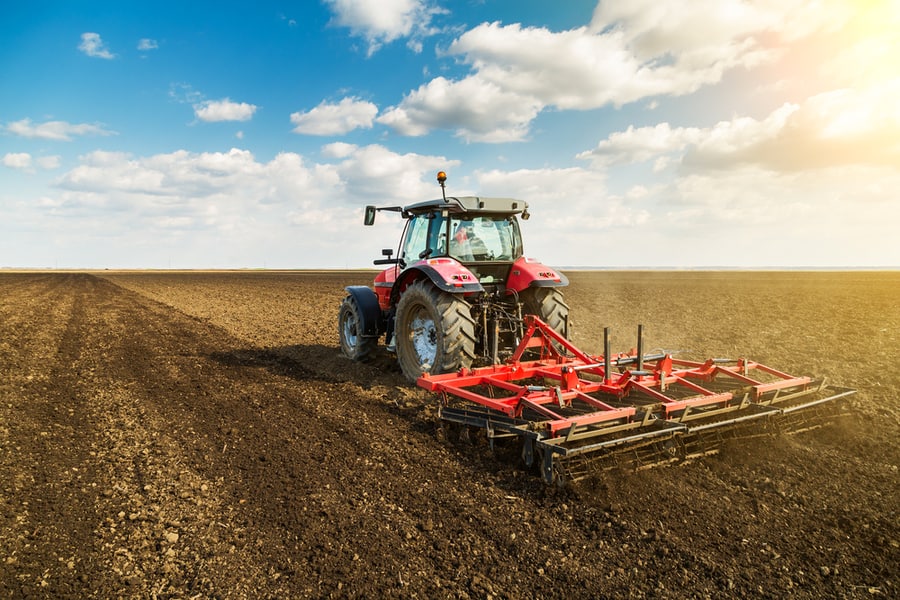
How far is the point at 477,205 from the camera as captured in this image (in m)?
6.65

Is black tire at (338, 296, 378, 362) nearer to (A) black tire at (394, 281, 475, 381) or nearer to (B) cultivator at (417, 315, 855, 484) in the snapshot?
(A) black tire at (394, 281, 475, 381)

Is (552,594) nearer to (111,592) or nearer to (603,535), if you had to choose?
(603,535)

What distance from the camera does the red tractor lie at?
6.05 meters

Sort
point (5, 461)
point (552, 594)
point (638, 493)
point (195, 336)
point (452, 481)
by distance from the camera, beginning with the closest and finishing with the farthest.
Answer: point (552, 594) → point (638, 493) → point (452, 481) → point (5, 461) → point (195, 336)

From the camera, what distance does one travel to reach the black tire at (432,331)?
595 cm

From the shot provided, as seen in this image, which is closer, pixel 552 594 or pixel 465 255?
pixel 552 594

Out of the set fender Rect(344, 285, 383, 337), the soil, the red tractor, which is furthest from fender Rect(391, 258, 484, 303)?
fender Rect(344, 285, 383, 337)

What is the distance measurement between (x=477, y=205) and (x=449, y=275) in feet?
3.58

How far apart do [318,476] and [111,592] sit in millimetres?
1505

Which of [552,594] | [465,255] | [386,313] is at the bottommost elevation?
[552,594]

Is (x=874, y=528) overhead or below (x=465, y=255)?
below

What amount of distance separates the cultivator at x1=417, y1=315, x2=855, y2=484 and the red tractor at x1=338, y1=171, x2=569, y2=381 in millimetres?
580

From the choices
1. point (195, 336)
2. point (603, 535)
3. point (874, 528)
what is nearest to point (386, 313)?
point (195, 336)

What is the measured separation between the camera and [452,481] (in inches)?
157
